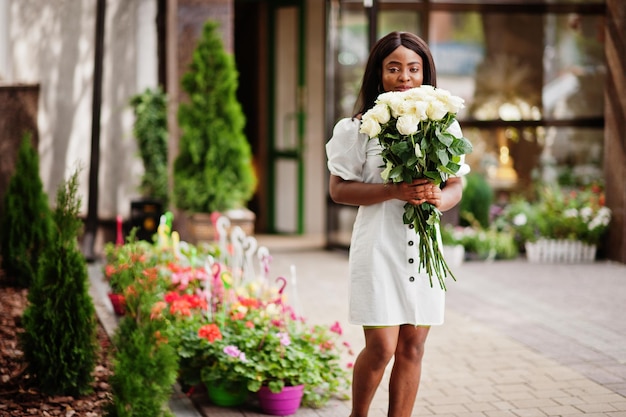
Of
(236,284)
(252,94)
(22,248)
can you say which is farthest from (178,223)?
(236,284)

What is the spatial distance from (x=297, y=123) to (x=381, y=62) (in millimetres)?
9190

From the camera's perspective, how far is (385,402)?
5.86 m

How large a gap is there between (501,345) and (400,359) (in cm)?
280

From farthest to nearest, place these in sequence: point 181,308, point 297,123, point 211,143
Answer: point 297,123 < point 211,143 < point 181,308

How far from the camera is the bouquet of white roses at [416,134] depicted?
4418mm

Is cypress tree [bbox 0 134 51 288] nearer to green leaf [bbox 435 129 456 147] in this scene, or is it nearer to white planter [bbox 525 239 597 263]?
white planter [bbox 525 239 597 263]

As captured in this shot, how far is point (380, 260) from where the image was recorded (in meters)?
4.63

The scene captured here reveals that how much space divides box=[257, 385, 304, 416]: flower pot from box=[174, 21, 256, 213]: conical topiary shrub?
5.58m

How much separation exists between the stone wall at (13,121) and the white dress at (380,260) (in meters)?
7.92

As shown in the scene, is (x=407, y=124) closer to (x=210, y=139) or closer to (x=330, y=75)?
(x=210, y=139)

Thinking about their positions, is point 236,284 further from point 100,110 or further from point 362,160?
point 100,110

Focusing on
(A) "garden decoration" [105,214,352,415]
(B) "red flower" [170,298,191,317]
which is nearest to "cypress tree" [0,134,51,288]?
(A) "garden decoration" [105,214,352,415]

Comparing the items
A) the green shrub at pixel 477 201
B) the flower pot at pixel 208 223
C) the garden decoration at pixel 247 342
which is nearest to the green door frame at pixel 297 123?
the green shrub at pixel 477 201

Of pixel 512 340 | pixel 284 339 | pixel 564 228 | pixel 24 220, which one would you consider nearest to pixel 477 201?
pixel 564 228
